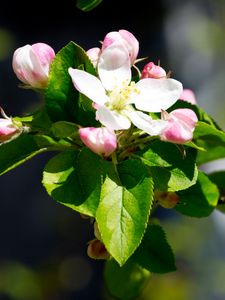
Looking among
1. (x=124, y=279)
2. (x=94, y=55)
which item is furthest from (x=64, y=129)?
(x=124, y=279)

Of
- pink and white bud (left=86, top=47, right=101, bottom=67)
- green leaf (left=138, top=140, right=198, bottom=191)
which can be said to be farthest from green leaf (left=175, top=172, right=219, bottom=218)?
pink and white bud (left=86, top=47, right=101, bottom=67)

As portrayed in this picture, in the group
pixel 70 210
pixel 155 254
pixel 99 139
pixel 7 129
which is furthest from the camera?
pixel 70 210

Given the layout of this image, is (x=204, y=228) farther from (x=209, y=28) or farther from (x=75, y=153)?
(x=75, y=153)

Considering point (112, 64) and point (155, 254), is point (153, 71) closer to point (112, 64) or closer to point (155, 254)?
point (112, 64)

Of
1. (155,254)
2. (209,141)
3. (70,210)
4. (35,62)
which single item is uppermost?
(35,62)

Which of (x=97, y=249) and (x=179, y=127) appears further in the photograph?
(x=97, y=249)

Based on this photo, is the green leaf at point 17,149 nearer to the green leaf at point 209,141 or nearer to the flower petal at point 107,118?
the flower petal at point 107,118
